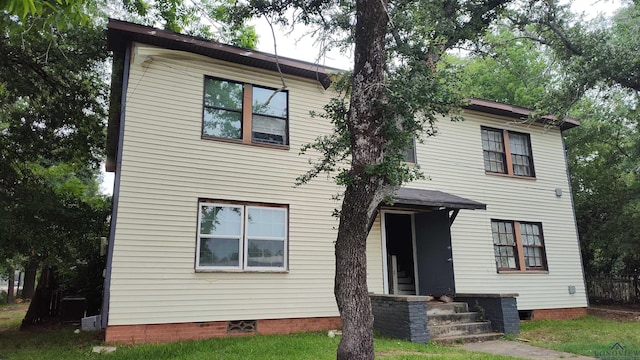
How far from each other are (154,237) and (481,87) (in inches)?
792

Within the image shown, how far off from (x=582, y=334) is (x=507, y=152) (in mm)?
5258

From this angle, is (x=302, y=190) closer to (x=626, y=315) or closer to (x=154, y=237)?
(x=154, y=237)

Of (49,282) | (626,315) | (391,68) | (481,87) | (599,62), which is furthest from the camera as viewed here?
(481,87)

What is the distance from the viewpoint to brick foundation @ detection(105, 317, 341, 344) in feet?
24.5

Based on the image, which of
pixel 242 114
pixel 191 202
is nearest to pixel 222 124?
pixel 242 114

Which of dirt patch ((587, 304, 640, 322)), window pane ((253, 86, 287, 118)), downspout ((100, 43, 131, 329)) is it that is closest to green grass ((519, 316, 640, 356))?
dirt patch ((587, 304, 640, 322))

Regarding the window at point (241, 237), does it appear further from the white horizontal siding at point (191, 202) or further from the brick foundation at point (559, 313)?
the brick foundation at point (559, 313)

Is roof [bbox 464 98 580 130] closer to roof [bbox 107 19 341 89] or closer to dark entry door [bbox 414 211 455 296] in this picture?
dark entry door [bbox 414 211 455 296]

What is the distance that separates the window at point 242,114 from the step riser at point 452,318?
4910 mm

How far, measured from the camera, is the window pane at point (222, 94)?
920 cm

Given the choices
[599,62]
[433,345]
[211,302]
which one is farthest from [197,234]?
[599,62]

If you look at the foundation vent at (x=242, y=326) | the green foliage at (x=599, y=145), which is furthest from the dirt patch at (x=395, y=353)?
the green foliage at (x=599, y=145)

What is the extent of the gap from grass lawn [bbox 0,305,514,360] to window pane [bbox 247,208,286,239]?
2.05 metres

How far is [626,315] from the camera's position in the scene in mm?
11938
